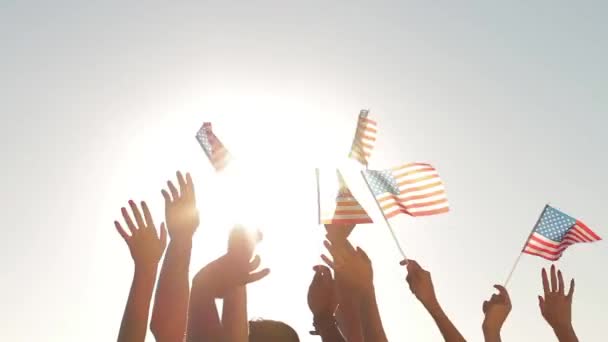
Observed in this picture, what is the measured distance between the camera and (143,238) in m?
3.59

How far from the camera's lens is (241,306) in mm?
3396

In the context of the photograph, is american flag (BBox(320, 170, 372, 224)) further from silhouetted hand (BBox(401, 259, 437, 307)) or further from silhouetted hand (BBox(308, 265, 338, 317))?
silhouetted hand (BBox(308, 265, 338, 317))

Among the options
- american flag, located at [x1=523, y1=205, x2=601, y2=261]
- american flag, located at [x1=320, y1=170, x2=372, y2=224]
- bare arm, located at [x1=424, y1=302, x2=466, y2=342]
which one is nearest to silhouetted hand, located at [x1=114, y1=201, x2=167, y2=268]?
bare arm, located at [x1=424, y1=302, x2=466, y2=342]

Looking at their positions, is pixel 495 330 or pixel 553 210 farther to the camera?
pixel 553 210

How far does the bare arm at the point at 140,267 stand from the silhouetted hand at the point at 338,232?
71.5 inches

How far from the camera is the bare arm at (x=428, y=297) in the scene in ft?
15.2

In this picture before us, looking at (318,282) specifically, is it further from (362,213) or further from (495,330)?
(362,213)

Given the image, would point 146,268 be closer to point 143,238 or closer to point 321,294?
point 143,238

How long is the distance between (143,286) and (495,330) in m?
3.69

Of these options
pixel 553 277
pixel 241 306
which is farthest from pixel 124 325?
pixel 553 277

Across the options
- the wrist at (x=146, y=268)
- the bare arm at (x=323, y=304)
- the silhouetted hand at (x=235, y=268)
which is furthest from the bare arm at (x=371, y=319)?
the wrist at (x=146, y=268)

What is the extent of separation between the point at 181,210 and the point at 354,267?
61.5 inches

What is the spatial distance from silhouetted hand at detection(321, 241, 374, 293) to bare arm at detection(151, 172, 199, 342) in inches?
54.9

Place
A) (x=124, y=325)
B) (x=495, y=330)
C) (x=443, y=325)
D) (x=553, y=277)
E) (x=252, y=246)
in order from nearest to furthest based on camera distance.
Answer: (x=124, y=325)
(x=252, y=246)
(x=443, y=325)
(x=495, y=330)
(x=553, y=277)
